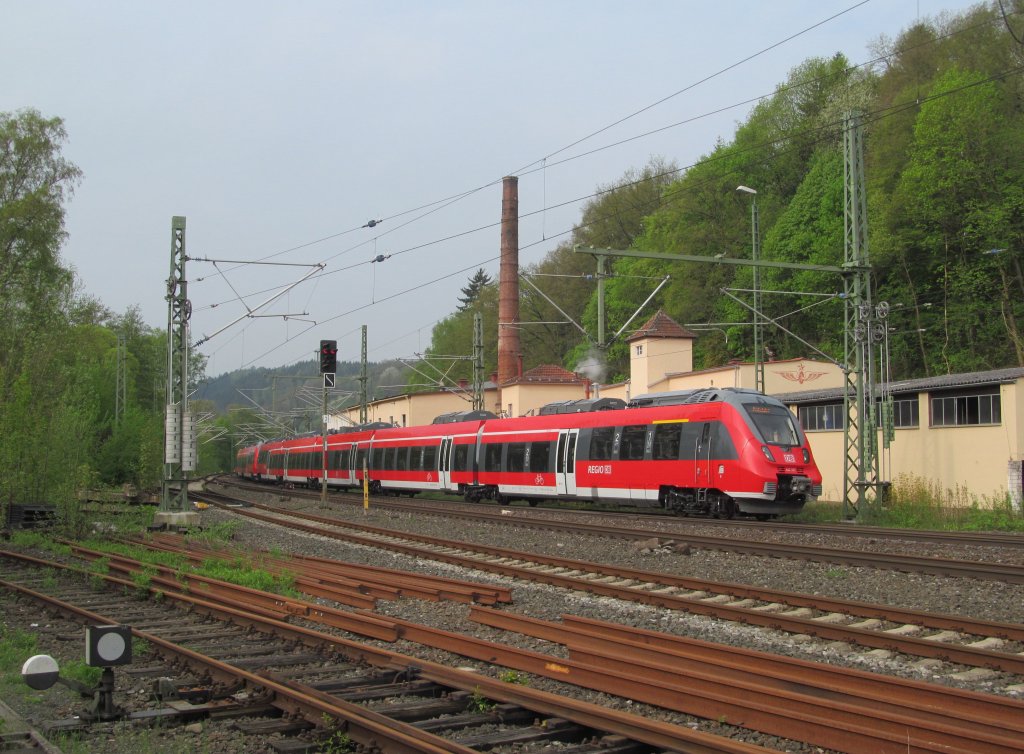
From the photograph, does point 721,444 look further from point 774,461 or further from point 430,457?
point 430,457

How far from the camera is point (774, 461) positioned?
20.7 m

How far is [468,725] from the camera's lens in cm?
631

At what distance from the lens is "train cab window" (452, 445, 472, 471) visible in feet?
108

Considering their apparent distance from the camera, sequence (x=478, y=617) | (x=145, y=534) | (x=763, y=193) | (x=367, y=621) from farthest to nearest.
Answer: (x=763, y=193)
(x=145, y=534)
(x=478, y=617)
(x=367, y=621)

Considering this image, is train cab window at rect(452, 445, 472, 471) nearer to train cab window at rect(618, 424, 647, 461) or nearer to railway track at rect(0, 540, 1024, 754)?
train cab window at rect(618, 424, 647, 461)

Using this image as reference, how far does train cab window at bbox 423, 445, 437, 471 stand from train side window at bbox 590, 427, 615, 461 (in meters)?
10.7

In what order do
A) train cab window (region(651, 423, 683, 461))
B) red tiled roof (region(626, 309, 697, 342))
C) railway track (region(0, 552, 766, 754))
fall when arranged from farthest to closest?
1. red tiled roof (region(626, 309, 697, 342))
2. train cab window (region(651, 423, 683, 461))
3. railway track (region(0, 552, 766, 754))

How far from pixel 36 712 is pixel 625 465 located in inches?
721

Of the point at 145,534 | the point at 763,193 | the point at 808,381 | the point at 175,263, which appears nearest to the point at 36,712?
the point at 145,534

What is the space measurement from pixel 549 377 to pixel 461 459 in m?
23.7

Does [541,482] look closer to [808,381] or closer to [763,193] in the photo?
[808,381]

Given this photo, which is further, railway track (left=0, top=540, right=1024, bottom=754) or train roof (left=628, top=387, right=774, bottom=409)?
train roof (left=628, top=387, right=774, bottom=409)

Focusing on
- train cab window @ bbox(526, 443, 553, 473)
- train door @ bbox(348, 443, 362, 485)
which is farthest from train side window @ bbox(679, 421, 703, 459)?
train door @ bbox(348, 443, 362, 485)

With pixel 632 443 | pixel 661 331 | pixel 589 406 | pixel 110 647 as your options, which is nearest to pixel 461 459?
pixel 589 406
